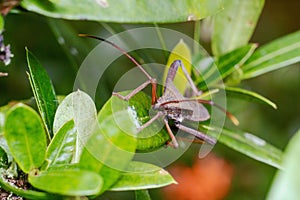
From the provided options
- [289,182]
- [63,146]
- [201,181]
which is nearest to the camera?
[289,182]

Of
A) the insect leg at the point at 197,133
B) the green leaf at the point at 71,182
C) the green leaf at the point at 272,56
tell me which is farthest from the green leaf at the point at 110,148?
the green leaf at the point at 272,56

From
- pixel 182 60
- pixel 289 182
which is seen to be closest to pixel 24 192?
pixel 289 182

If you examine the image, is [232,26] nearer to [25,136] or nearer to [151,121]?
[151,121]

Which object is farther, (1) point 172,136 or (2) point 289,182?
(1) point 172,136

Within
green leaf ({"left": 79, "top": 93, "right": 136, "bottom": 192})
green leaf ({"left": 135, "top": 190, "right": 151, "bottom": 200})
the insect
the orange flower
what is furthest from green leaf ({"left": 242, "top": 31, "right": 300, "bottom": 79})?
the orange flower

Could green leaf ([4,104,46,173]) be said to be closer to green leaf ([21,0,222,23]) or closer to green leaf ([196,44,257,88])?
green leaf ([21,0,222,23])

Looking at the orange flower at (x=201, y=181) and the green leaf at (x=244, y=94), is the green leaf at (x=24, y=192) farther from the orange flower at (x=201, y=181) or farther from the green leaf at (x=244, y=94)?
the orange flower at (x=201, y=181)

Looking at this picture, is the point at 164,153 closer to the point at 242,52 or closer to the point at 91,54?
the point at 242,52
